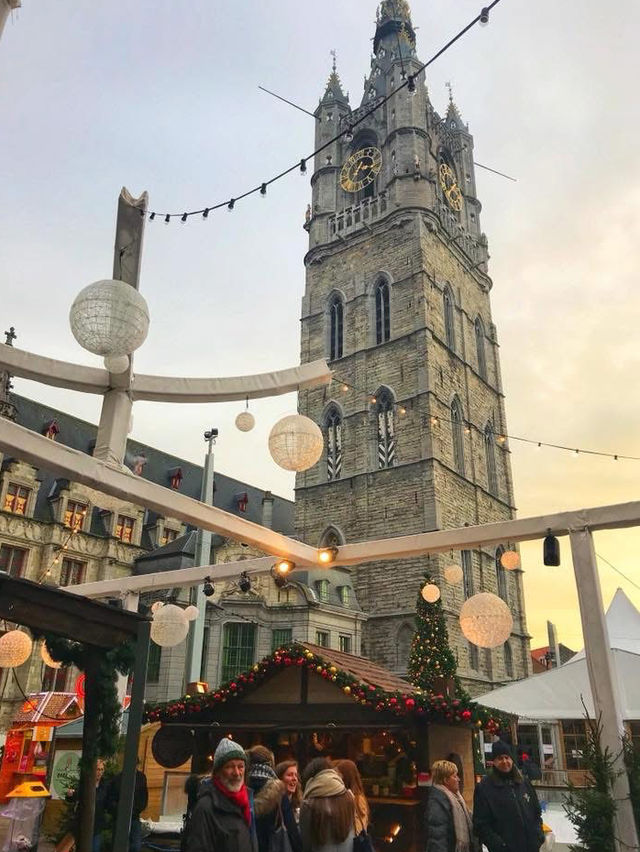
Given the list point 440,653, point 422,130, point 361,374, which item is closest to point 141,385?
point 440,653

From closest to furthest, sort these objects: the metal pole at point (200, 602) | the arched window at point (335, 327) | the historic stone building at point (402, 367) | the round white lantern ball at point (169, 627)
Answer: the round white lantern ball at point (169, 627), the metal pole at point (200, 602), the historic stone building at point (402, 367), the arched window at point (335, 327)

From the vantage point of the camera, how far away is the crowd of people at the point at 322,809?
3.51 m

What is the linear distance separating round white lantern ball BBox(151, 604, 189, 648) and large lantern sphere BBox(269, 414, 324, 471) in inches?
184

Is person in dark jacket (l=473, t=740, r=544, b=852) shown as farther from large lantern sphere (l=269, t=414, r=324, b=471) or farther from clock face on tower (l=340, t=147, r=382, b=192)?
clock face on tower (l=340, t=147, r=382, b=192)

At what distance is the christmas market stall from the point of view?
8609mm

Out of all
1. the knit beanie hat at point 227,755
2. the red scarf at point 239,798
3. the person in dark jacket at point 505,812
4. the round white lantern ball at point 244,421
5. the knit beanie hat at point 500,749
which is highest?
the round white lantern ball at point 244,421

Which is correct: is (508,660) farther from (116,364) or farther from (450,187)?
(116,364)

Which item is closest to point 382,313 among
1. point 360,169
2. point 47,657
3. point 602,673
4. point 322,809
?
point 360,169

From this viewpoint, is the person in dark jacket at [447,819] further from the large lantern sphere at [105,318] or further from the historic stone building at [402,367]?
the historic stone building at [402,367]

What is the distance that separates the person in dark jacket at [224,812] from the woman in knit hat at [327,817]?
0.41 metres

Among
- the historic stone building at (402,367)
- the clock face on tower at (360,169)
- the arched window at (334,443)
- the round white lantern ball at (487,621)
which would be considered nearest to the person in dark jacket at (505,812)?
the round white lantern ball at (487,621)

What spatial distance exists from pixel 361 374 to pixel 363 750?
21.6 meters

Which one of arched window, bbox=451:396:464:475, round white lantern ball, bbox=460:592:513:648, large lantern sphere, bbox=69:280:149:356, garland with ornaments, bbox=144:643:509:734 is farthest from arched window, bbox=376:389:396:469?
large lantern sphere, bbox=69:280:149:356

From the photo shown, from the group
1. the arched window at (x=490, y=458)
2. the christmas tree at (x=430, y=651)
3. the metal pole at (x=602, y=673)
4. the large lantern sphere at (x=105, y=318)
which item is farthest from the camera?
the arched window at (x=490, y=458)
